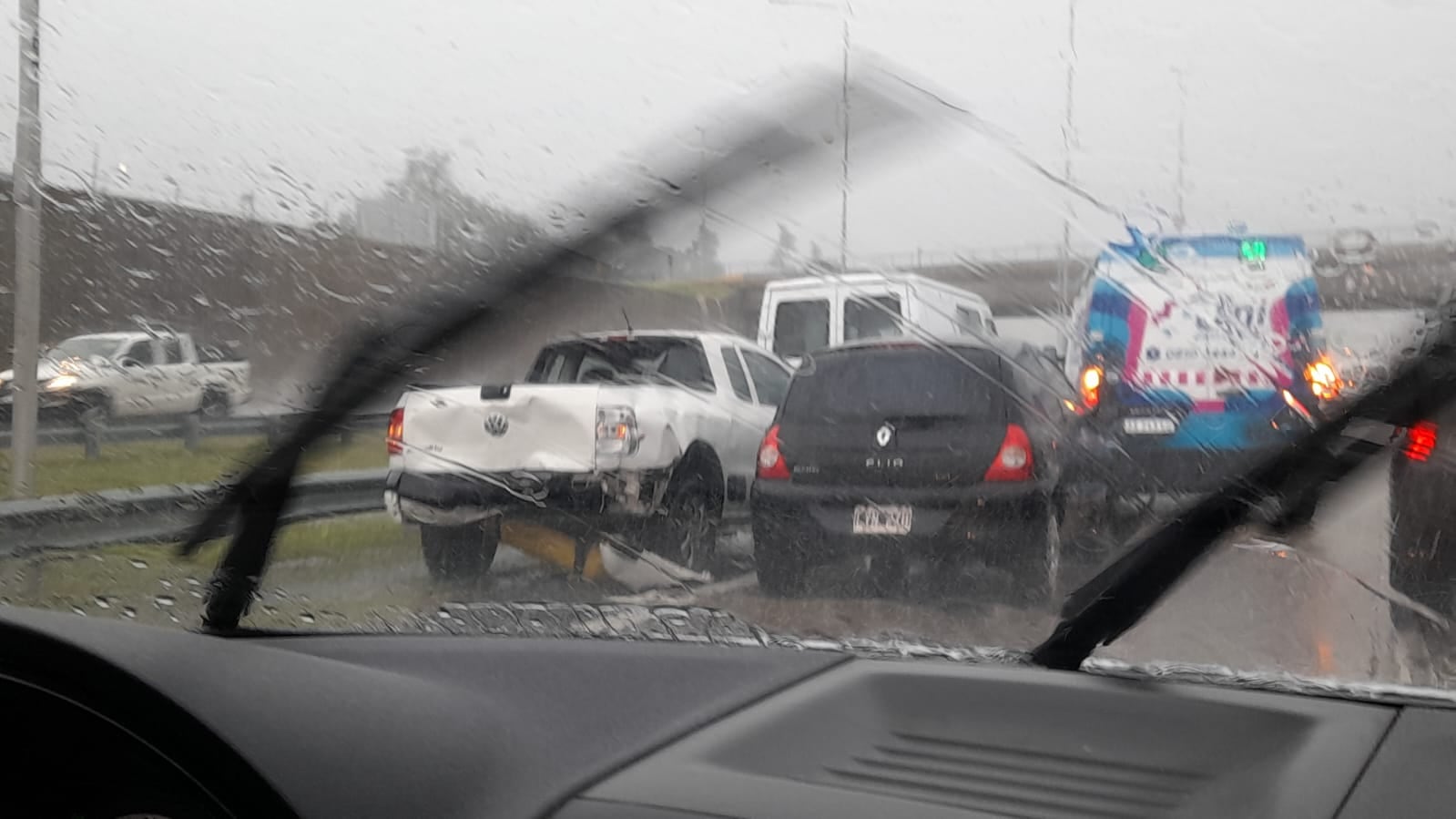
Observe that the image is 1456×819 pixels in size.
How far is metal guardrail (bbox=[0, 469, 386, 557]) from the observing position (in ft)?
A: 12.7

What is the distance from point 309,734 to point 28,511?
1.93m

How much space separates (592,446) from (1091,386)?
4.86ft

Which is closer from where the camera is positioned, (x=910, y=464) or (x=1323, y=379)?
(x=1323, y=379)

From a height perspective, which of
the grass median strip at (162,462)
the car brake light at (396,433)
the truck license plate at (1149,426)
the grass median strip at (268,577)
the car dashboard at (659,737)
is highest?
the truck license plate at (1149,426)

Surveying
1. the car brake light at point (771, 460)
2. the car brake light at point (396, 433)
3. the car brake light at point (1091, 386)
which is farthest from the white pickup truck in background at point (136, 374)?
the car brake light at point (1091, 386)

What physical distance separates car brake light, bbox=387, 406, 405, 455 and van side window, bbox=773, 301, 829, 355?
3.63ft

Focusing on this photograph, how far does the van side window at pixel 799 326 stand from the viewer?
3752 mm

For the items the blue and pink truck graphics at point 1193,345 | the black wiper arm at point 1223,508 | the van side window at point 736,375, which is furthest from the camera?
the van side window at point 736,375

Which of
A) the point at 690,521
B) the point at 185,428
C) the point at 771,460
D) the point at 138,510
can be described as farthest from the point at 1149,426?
the point at 138,510

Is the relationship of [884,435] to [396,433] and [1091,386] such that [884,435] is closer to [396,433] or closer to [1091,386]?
[1091,386]

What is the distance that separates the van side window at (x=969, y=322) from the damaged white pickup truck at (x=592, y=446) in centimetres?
55

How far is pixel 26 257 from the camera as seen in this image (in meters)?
4.11

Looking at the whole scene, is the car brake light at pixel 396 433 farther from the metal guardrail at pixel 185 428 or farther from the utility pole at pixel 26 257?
the utility pole at pixel 26 257

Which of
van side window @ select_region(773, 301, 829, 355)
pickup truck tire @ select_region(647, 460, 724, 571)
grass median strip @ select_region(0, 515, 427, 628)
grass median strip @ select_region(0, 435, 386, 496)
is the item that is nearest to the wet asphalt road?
grass median strip @ select_region(0, 515, 427, 628)
